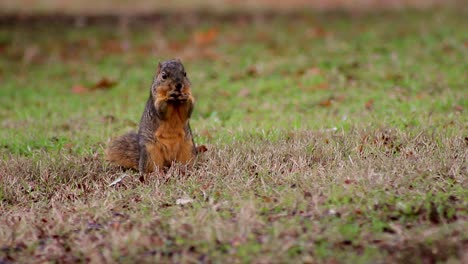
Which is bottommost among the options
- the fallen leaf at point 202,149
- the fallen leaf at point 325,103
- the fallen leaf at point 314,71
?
the fallen leaf at point 202,149

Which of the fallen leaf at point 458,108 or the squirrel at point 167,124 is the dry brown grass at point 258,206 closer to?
the squirrel at point 167,124

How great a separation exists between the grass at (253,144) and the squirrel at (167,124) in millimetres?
200

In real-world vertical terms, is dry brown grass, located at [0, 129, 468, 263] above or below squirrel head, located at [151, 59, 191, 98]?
below

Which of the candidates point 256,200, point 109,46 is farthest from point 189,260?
point 109,46

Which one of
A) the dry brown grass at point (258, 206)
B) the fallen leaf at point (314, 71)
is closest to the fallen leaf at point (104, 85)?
the fallen leaf at point (314, 71)

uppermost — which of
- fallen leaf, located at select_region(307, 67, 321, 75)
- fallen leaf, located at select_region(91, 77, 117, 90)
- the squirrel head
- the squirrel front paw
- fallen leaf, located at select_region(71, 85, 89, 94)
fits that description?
the squirrel head

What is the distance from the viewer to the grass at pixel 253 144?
4613 millimetres

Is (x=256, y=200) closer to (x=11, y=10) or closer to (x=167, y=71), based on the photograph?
(x=167, y=71)

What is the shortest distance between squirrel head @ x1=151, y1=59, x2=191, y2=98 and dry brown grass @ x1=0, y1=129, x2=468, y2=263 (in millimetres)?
680

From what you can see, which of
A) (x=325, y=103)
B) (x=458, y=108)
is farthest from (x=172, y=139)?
(x=458, y=108)

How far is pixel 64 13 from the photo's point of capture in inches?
607

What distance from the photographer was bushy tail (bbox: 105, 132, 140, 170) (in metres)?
6.53

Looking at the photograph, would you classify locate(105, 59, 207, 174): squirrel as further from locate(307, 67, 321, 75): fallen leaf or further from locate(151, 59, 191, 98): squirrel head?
locate(307, 67, 321, 75): fallen leaf

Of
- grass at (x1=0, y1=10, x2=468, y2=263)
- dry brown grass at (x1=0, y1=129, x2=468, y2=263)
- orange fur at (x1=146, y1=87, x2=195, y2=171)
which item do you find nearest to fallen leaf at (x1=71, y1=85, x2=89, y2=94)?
grass at (x1=0, y1=10, x2=468, y2=263)
